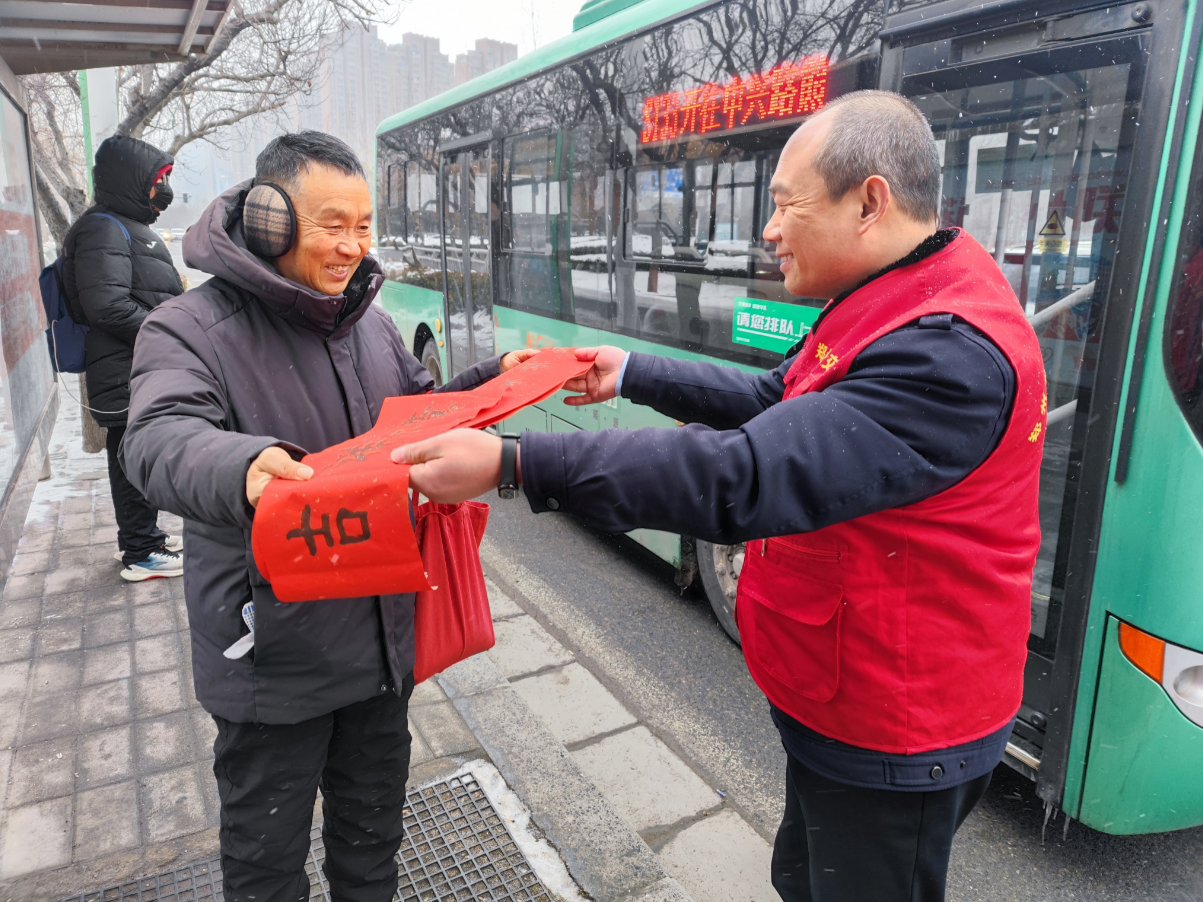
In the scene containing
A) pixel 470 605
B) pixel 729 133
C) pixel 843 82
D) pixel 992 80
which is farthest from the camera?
pixel 729 133

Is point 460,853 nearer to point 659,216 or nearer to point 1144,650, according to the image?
point 1144,650

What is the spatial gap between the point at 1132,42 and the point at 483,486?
7.54 ft

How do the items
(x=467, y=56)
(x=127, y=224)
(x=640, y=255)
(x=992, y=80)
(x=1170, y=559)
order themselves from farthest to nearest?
(x=467, y=56), (x=640, y=255), (x=127, y=224), (x=992, y=80), (x=1170, y=559)

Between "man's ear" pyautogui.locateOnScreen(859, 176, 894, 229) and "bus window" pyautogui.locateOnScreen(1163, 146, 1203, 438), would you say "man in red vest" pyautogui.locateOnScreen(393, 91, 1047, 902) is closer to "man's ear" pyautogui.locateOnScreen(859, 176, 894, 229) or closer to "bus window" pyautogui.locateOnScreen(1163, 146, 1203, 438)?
"man's ear" pyautogui.locateOnScreen(859, 176, 894, 229)

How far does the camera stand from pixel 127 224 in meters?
4.28

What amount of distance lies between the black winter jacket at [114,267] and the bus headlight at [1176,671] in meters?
4.40

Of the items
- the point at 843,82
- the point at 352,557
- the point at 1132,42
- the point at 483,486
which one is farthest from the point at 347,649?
the point at 843,82

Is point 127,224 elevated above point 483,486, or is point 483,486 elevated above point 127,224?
point 127,224

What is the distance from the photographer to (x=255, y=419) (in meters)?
1.73

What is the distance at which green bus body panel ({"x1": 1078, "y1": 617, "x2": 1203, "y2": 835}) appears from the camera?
7.84ft

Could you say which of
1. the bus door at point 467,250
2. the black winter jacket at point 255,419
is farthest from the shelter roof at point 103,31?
the black winter jacket at point 255,419

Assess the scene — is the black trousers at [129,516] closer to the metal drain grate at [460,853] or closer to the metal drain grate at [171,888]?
the metal drain grate at [171,888]

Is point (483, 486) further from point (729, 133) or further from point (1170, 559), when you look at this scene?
point (729, 133)

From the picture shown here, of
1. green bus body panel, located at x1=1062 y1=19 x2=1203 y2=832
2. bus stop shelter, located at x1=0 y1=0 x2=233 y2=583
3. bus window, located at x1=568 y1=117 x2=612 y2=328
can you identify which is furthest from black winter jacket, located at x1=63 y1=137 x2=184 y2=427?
green bus body panel, located at x1=1062 y1=19 x2=1203 y2=832
